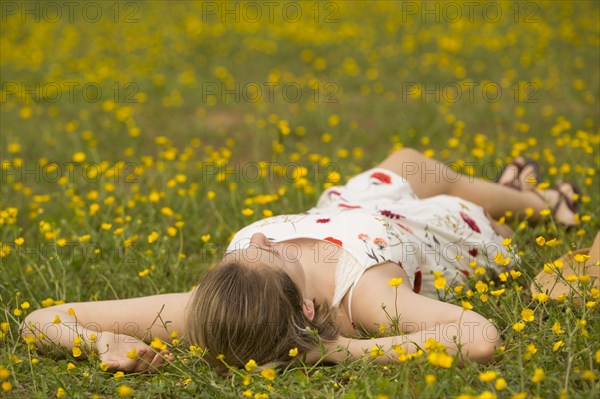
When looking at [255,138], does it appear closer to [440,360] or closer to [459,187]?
[459,187]

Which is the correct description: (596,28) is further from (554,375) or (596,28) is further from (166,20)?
(554,375)

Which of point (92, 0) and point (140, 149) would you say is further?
point (92, 0)

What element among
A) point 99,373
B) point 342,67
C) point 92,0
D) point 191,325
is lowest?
point 99,373

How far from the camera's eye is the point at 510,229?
3066 mm

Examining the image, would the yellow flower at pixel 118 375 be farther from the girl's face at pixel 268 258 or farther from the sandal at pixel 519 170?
the sandal at pixel 519 170

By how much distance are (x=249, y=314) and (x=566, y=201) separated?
1641mm

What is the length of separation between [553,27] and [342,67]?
191cm

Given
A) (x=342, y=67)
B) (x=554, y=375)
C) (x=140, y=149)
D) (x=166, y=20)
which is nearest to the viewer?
(x=554, y=375)

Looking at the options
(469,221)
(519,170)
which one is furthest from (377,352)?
(519,170)

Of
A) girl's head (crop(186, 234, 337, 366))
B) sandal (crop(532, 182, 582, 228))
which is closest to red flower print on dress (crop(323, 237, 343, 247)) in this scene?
girl's head (crop(186, 234, 337, 366))

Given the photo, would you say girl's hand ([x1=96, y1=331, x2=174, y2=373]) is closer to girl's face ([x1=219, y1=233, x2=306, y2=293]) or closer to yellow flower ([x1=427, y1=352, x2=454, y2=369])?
girl's face ([x1=219, y1=233, x2=306, y2=293])

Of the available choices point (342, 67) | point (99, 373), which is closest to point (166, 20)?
point (342, 67)

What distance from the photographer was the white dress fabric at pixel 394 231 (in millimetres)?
2473

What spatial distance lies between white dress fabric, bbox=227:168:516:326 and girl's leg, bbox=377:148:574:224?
7 cm
